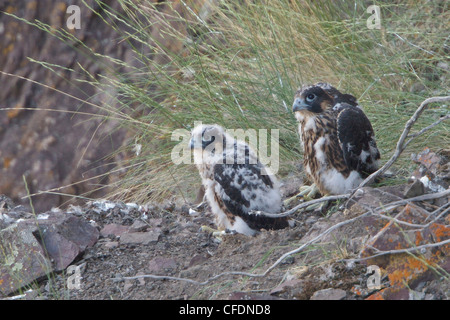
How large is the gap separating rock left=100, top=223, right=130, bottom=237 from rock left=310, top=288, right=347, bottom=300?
1619mm

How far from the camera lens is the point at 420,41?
5.21m

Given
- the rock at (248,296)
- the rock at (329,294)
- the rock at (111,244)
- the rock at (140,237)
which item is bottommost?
the rock at (111,244)

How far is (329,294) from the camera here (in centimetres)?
248

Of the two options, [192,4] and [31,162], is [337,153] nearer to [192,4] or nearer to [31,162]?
[192,4]

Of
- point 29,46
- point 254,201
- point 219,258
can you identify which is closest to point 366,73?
point 254,201

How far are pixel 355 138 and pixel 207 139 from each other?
2.95 feet

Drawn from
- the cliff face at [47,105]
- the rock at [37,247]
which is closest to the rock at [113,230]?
the rock at [37,247]

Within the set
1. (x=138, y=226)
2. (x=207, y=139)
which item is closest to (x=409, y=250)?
(x=207, y=139)

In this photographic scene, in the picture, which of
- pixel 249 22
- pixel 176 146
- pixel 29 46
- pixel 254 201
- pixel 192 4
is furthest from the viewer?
pixel 29 46

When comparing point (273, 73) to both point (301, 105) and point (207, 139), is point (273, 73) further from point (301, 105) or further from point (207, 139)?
point (207, 139)

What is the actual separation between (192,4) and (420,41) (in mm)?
2130

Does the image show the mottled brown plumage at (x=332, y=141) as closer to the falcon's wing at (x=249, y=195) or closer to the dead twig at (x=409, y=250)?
the falcon's wing at (x=249, y=195)

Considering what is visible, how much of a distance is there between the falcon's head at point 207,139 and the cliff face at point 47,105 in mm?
2473

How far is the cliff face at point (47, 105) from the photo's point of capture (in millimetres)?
5930
